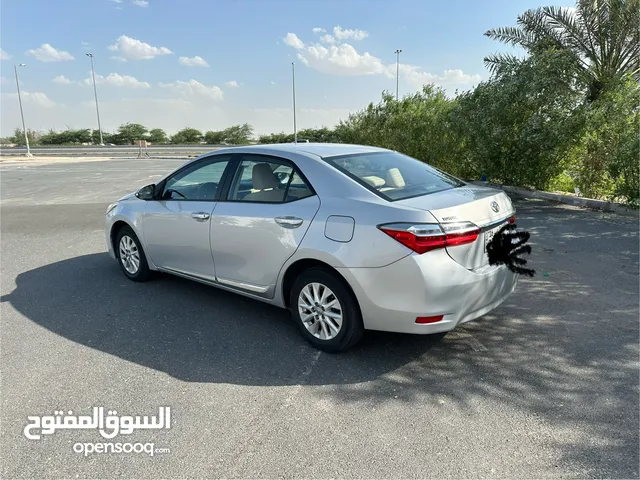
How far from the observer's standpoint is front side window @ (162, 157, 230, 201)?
182 inches

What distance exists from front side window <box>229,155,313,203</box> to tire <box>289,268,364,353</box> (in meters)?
0.68

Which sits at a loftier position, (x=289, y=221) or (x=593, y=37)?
(x=593, y=37)

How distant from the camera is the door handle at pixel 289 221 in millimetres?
3752

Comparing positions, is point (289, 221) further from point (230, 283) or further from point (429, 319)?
point (429, 319)

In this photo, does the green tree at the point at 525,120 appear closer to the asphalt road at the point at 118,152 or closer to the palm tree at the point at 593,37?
the palm tree at the point at 593,37

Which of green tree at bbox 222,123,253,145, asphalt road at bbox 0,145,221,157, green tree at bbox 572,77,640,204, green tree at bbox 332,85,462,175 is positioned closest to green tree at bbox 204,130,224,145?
green tree at bbox 222,123,253,145

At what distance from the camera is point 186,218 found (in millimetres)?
4711

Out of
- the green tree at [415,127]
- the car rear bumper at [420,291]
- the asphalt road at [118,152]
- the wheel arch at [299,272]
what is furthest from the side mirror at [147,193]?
the asphalt road at [118,152]

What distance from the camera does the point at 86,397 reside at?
10.7ft

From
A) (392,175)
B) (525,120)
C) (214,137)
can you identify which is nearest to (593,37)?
(525,120)

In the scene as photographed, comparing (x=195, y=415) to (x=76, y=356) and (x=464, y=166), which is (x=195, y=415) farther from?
(x=464, y=166)

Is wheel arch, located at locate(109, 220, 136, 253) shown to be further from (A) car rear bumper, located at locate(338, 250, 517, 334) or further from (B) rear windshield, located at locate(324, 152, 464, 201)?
(A) car rear bumper, located at locate(338, 250, 517, 334)

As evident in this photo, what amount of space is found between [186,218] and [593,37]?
13.3 meters

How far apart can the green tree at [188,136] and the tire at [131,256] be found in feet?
212
